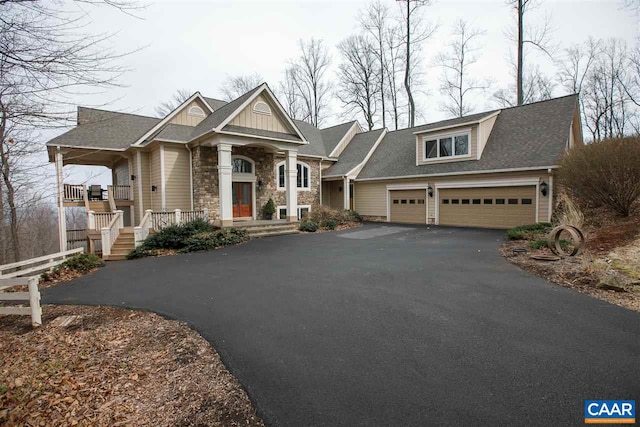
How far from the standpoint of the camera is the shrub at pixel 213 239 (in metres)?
11.0

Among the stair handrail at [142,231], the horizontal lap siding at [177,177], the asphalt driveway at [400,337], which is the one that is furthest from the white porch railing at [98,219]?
the asphalt driveway at [400,337]

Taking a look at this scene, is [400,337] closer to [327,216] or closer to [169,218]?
[169,218]

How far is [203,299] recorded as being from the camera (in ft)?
18.0

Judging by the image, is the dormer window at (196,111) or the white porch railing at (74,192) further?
the dormer window at (196,111)

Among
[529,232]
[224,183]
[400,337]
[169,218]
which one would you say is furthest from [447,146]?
[400,337]

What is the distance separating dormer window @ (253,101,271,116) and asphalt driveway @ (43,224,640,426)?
9164mm

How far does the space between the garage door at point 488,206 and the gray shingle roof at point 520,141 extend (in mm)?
1099

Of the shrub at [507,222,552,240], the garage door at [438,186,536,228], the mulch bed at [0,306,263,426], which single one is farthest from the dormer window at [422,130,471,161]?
the mulch bed at [0,306,263,426]

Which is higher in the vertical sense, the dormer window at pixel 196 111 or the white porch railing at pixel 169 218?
the dormer window at pixel 196 111

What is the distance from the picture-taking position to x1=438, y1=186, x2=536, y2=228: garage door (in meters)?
13.1

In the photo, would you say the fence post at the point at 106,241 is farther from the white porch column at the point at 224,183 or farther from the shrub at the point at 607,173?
the shrub at the point at 607,173

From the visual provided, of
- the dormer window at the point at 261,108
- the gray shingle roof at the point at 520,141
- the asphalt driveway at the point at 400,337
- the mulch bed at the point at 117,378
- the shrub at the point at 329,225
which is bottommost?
the mulch bed at the point at 117,378

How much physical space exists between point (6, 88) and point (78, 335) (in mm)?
3446

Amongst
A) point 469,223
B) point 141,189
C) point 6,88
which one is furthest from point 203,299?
point 469,223
